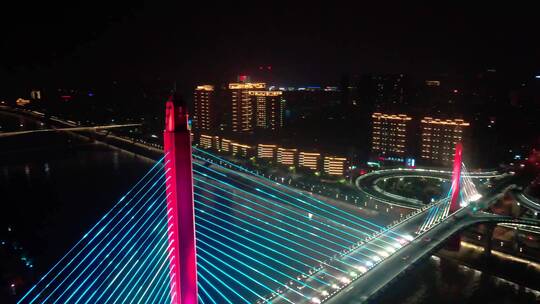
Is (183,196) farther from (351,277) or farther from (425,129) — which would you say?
(425,129)

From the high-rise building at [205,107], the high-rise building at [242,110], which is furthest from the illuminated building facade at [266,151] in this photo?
the high-rise building at [205,107]

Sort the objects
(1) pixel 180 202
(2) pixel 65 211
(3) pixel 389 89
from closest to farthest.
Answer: (1) pixel 180 202 < (2) pixel 65 211 < (3) pixel 389 89

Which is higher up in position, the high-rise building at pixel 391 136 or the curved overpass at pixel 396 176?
the high-rise building at pixel 391 136

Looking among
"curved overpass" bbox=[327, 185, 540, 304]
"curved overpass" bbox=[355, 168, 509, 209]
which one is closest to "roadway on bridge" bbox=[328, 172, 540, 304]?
"curved overpass" bbox=[327, 185, 540, 304]

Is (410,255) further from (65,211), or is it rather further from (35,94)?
(35,94)

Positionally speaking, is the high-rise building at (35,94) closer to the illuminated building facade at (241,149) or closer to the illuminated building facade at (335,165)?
the illuminated building facade at (241,149)

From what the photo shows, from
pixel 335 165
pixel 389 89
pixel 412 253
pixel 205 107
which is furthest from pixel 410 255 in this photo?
pixel 389 89
